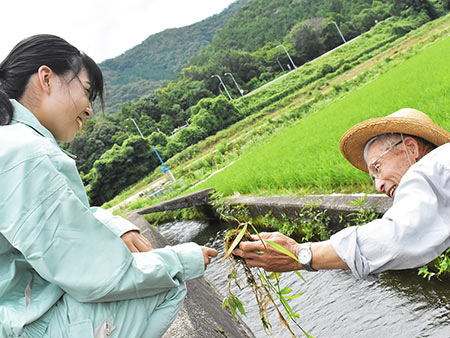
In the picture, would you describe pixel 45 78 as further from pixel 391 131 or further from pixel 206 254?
pixel 391 131

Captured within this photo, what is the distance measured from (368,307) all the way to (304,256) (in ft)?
4.75

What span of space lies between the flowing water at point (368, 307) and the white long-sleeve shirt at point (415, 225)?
1323mm

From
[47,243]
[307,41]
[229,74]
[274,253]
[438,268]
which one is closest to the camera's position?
[47,243]

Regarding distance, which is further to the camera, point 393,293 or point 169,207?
point 169,207

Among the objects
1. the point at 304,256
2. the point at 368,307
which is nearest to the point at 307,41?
the point at 368,307

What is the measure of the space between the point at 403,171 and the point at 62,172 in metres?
1.50

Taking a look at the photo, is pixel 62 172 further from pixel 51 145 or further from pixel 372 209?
pixel 372 209

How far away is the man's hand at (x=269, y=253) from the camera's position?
195 cm

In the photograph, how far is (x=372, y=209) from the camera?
10.5 ft

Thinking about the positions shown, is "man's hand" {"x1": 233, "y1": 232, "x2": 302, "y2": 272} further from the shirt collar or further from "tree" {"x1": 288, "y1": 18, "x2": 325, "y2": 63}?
"tree" {"x1": 288, "y1": 18, "x2": 325, "y2": 63}

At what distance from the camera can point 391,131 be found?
188cm

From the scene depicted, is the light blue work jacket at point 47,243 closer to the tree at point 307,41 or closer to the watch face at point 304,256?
the watch face at point 304,256

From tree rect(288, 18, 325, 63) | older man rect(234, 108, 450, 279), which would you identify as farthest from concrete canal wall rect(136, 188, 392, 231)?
tree rect(288, 18, 325, 63)

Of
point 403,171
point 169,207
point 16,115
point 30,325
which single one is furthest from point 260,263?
point 169,207
